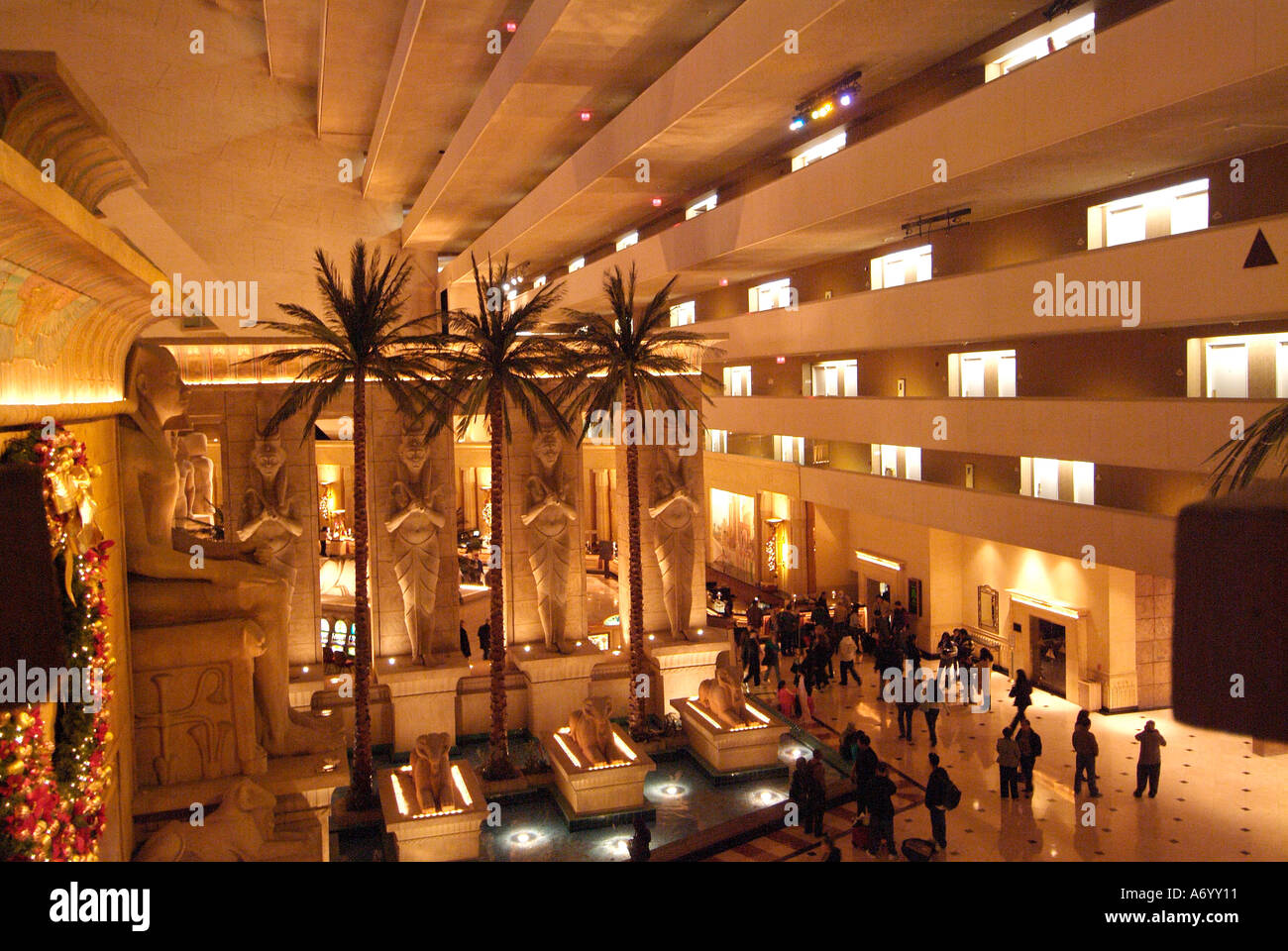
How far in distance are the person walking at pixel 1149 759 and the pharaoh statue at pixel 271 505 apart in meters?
14.0

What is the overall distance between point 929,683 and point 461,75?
683 inches

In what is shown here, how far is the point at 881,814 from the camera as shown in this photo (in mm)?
11930

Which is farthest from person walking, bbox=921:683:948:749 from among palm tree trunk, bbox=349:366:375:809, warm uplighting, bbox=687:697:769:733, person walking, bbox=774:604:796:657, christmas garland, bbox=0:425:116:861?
christmas garland, bbox=0:425:116:861

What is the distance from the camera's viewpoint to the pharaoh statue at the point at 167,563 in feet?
30.8

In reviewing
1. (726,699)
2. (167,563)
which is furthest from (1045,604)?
(167,563)

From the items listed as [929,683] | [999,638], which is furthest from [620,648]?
[999,638]

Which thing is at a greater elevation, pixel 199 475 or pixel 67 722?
pixel 199 475

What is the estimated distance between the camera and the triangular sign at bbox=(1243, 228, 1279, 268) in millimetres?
11570

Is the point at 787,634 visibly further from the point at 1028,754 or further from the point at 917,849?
the point at 917,849

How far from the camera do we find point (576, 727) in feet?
50.5

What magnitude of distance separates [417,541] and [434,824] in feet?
20.8

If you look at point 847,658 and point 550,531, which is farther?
point 847,658

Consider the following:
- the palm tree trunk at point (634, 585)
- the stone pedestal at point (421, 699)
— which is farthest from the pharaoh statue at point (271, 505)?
the palm tree trunk at point (634, 585)
